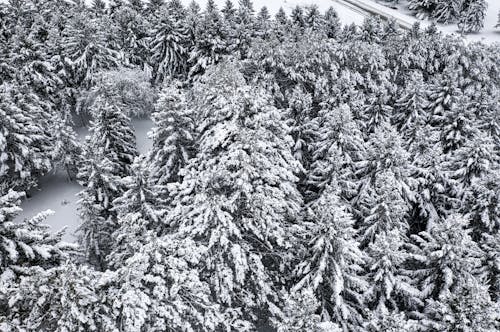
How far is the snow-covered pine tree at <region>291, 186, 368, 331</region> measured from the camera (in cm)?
1805

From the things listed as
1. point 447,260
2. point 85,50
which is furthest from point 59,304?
point 85,50

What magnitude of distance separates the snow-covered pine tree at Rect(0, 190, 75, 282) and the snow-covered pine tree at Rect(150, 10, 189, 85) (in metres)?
25.0

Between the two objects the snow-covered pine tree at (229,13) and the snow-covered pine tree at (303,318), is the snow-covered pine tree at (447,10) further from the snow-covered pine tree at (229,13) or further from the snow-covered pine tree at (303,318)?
the snow-covered pine tree at (303,318)

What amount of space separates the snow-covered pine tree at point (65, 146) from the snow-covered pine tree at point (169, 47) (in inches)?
508

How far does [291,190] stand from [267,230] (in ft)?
9.47

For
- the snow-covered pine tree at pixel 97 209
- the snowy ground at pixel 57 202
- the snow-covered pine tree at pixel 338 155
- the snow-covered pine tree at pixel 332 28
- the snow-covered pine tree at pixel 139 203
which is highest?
the snow-covered pine tree at pixel 332 28

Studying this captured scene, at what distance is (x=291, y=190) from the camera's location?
67.9 feet

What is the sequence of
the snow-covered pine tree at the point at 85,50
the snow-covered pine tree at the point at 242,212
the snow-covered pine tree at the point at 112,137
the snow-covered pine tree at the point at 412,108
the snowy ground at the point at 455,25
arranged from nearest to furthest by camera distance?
the snow-covered pine tree at the point at 242,212 < the snow-covered pine tree at the point at 112,137 < the snow-covered pine tree at the point at 412,108 < the snow-covered pine tree at the point at 85,50 < the snowy ground at the point at 455,25

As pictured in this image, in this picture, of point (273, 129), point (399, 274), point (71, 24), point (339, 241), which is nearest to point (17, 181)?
point (71, 24)

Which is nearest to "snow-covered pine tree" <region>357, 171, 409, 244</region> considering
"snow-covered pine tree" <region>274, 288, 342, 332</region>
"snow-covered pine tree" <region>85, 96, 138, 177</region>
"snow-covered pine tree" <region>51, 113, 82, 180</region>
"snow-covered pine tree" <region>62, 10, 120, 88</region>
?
"snow-covered pine tree" <region>274, 288, 342, 332</region>

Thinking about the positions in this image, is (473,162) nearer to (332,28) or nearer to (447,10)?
(332,28)

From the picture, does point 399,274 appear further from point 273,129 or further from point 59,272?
point 59,272

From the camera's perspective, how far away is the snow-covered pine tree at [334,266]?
59.2ft

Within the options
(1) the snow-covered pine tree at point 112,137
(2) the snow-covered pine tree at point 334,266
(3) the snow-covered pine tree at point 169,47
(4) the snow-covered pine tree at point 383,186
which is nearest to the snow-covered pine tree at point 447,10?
(3) the snow-covered pine tree at point 169,47
